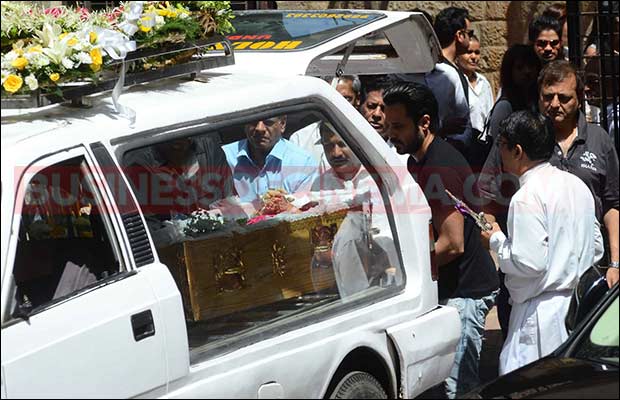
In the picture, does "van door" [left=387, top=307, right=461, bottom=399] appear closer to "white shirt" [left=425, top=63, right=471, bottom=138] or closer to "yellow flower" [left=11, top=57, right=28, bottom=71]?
"yellow flower" [left=11, top=57, right=28, bottom=71]

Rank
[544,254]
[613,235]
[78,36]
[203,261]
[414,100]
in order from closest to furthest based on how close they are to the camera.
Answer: [78,36] → [203,261] → [544,254] → [414,100] → [613,235]

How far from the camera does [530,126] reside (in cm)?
562

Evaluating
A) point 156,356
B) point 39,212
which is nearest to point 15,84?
point 39,212

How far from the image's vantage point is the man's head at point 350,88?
7086 mm

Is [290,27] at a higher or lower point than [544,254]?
higher

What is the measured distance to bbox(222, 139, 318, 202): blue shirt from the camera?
16.5ft

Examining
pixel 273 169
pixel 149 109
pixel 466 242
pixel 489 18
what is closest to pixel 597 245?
pixel 466 242

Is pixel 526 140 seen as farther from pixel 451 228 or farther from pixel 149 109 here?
pixel 149 109

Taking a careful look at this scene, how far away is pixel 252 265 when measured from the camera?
4.76 m

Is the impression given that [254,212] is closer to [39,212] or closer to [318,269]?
[318,269]

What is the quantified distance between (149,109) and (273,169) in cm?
97

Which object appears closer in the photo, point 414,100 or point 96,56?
point 96,56

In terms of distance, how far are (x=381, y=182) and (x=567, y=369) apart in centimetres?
138

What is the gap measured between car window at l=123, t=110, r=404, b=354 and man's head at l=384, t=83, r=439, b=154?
82 cm
